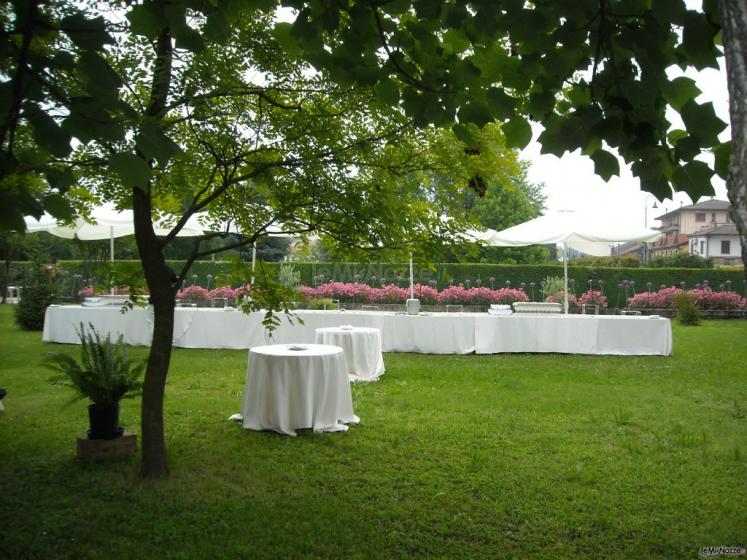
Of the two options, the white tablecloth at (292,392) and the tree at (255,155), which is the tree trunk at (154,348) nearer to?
the tree at (255,155)

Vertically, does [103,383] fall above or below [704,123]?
below

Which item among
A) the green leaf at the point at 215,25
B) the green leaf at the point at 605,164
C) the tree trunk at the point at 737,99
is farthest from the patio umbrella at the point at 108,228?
the tree trunk at the point at 737,99

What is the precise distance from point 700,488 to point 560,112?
2925mm

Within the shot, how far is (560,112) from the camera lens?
291cm

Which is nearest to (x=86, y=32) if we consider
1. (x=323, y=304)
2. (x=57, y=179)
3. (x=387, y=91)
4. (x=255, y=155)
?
(x=57, y=179)

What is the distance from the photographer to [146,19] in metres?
2.33

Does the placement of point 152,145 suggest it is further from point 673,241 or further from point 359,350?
point 673,241

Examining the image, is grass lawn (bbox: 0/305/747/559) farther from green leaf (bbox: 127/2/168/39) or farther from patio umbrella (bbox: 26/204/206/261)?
patio umbrella (bbox: 26/204/206/261)

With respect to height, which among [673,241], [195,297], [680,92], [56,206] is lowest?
[195,297]

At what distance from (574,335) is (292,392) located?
22.0ft

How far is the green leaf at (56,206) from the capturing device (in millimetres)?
1841

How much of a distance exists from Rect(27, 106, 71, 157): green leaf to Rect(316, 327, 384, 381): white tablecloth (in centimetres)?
657

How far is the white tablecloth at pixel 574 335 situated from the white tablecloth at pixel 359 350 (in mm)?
2879

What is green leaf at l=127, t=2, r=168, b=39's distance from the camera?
2307 mm
